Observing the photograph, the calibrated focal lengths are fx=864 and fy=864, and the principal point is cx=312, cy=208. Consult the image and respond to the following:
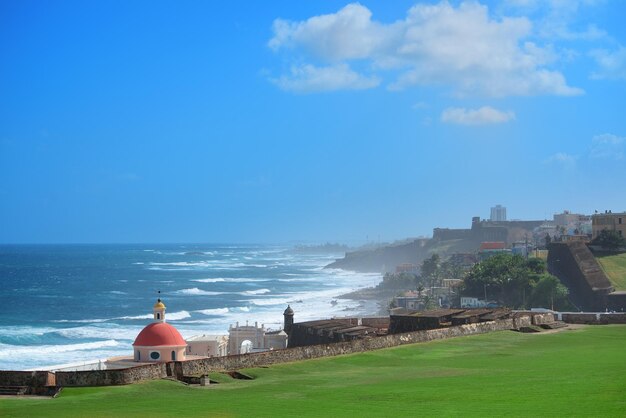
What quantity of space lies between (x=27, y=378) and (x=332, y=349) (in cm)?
918

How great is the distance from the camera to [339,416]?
15219mm

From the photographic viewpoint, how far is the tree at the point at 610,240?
69.6 metres

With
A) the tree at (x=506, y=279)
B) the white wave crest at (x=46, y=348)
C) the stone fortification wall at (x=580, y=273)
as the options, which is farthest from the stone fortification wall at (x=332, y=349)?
the white wave crest at (x=46, y=348)

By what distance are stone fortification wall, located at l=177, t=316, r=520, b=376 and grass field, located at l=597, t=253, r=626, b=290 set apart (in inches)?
1229

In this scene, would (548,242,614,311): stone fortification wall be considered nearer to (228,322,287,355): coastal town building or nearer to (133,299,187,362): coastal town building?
(228,322,287,355): coastal town building

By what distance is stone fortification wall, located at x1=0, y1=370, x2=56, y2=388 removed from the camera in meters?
18.2

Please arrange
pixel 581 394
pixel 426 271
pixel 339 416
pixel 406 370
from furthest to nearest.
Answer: pixel 426 271 → pixel 406 370 → pixel 581 394 → pixel 339 416

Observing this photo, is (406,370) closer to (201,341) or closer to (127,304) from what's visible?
(201,341)

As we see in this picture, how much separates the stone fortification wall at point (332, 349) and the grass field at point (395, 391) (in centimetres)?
42

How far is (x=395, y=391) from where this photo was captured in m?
18.1

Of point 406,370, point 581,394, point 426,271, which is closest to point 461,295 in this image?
point 426,271

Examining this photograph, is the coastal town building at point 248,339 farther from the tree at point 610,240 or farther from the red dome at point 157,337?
the tree at point 610,240

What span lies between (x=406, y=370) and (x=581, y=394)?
243 inches

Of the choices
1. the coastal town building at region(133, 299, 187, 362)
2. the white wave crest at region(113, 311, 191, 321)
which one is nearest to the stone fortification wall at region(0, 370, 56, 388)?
the coastal town building at region(133, 299, 187, 362)
